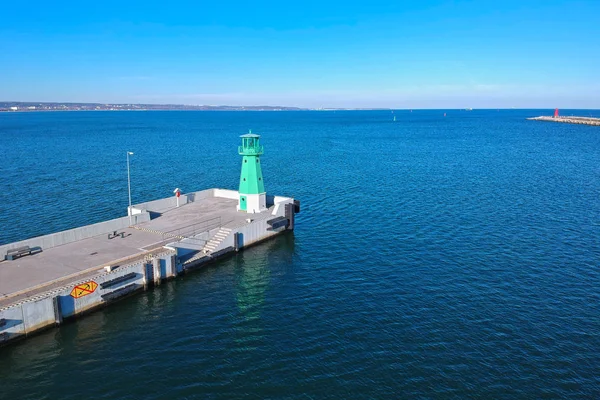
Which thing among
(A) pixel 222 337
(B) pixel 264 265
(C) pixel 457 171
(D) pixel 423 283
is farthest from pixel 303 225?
(C) pixel 457 171

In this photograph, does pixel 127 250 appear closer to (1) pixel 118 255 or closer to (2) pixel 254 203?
(1) pixel 118 255

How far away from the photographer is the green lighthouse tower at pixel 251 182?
146 feet

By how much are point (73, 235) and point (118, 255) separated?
577 centimetres

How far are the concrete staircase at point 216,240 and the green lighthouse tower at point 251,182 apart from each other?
734 centimetres

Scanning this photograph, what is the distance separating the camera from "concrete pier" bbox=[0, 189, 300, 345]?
25078 millimetres

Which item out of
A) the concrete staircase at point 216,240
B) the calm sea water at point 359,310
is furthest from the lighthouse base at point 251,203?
the concrete staircase at point 216,240

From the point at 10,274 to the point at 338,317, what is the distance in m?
Result: 22.4

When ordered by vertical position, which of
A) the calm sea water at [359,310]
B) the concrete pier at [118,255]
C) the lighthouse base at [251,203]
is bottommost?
the calm sea water at [359,310]

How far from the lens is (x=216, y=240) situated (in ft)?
121

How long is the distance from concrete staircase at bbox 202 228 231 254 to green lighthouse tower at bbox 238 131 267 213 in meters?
7.34

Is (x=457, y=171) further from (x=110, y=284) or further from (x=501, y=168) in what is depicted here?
(x=110, y=284)

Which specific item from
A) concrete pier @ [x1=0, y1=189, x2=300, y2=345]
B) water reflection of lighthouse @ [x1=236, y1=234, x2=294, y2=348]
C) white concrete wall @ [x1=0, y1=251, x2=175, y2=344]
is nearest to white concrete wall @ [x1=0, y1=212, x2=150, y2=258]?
concrete pier @ [x1=0, y1=189, x2=300, y2=345]

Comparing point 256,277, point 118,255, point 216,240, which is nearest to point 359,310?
point 256,277

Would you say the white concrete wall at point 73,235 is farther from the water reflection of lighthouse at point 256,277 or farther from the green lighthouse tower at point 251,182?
the water reflection of lighthouse at point 256,277
